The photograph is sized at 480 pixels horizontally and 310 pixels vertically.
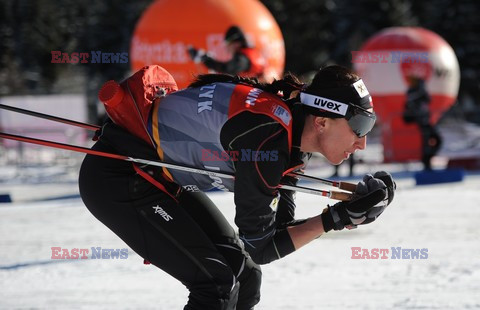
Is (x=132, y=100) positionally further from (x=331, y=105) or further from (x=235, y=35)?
(x=235, y=35)

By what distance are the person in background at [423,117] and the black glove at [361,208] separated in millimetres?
10668

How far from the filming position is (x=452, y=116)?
3716 centimetres

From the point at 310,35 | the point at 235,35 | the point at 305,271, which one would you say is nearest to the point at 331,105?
the point at 305,271

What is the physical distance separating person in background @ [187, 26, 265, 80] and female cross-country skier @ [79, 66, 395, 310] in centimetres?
707

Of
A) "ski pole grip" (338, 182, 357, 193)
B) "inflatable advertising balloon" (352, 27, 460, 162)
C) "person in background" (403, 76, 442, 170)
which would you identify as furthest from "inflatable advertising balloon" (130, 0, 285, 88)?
"ski pole grip" (338, 182, 357, 193)

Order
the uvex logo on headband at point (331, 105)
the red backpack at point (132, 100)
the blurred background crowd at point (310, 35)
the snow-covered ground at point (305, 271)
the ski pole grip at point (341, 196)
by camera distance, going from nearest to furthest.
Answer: the uvex logo on headband at point (331, 105) < the red backpack at point (132, 100) < the ski pole grip at point (341, 196) < the snow-covered ground at point (305, 271) < the blurred background crowd at point (310, 35)

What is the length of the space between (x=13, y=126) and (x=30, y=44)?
2840mm

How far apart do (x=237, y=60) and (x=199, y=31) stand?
2325mm

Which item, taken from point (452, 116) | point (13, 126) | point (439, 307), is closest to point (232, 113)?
point (439, 307)

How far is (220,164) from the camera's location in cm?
319

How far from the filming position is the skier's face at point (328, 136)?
3.21m

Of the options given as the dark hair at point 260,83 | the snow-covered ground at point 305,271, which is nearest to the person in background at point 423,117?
the snow-covered ground at point 305,271

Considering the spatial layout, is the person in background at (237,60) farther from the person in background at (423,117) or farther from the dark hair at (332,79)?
the dark hair at (332,79)

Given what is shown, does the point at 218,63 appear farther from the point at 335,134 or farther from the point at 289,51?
the point at 289,51
